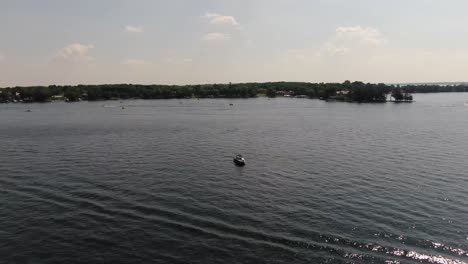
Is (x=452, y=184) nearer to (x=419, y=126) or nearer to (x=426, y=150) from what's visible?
(x=426, y=150)

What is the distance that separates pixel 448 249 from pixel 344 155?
48.5 m

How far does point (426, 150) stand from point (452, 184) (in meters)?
34.4

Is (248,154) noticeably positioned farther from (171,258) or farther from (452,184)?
(171,258)

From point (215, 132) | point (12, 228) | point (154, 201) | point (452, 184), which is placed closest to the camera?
point (12, 228)

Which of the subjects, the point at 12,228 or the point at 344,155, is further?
the point at 344,155

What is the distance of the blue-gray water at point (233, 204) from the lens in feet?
122

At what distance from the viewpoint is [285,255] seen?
36.1 m

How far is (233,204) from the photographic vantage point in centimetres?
5012

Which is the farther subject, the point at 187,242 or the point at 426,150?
the point at 426,150

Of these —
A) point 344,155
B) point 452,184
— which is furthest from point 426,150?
point 452,184

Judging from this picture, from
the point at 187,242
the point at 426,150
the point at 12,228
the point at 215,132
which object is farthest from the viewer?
the point at 215,132

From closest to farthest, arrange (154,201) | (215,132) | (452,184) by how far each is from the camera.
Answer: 1. (154,201)
2. (452,184)
3. (215,132)

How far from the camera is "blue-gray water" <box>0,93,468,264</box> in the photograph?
37.2m

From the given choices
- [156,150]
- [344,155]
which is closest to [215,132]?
[156,150]
